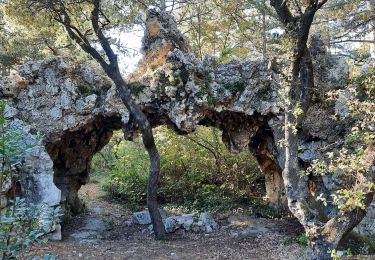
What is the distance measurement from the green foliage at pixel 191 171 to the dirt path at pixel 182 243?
223 cm

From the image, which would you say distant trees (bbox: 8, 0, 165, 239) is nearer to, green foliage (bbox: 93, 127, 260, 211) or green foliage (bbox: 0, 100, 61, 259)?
green foliage (bbox: 93, 127, 260, 211)

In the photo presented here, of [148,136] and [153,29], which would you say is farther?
[153,29]

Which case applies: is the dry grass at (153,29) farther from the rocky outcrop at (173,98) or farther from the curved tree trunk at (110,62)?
the curved tree trunk at (110,62)

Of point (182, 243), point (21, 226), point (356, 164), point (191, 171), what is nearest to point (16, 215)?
point (21, 226)

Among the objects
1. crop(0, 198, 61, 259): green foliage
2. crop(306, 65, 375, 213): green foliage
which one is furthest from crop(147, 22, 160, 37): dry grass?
crop(0, 198, 61, 259): green foliage

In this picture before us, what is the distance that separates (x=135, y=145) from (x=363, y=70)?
12.1 metres

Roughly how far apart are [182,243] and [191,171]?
515 cm

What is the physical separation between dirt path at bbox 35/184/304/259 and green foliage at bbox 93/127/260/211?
2.23 m

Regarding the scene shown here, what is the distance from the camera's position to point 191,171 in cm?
1379

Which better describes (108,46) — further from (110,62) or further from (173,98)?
(173,98)

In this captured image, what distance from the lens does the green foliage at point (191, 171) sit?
510 inches

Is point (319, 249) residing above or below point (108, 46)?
below

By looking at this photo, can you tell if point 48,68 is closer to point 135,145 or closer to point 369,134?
point 369,134

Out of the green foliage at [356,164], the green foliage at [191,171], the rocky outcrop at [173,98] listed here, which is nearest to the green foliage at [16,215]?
the green foliage at [356,164]
